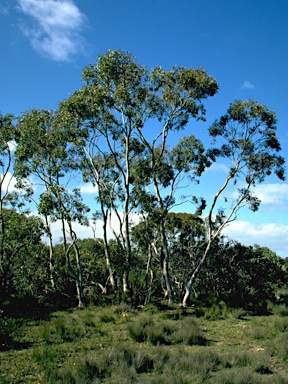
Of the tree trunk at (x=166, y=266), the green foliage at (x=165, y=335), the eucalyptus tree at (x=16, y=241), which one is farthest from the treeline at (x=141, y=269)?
the green foliage at (x=165, y=335)

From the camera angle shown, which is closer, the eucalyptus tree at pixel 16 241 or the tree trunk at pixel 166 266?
the eucalyptus tree at pixel 16 241

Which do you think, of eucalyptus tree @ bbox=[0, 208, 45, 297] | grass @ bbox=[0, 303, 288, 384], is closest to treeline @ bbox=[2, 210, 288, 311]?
eucalyptus tree @ bbox=[0, 208, 45, 297]

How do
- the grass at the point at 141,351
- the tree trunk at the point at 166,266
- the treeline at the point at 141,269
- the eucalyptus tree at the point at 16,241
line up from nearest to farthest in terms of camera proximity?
the grass at the point at 141,351, the eucalyptus tree at the point at 16,241, the treeline at the point at 141,269, the tree trunk at the point at 166,266

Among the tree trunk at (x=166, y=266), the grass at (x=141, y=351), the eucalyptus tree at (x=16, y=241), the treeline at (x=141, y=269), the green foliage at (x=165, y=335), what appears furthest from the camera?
the tree trunk at (x=166, y=266)

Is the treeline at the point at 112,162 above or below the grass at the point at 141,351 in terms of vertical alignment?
above

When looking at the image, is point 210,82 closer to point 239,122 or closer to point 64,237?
point 239,122

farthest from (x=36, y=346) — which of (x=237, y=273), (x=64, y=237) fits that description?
(x=237, y=273)

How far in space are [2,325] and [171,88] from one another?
12.5 m

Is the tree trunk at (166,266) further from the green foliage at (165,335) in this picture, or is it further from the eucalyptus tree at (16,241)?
the green foliage at (165,335)

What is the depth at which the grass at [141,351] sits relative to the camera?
25.1 ft

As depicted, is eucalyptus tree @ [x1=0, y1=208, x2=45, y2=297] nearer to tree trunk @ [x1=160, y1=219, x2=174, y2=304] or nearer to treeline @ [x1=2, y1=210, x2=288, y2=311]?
treeline @ [x1=2, y1=210, x2=288, y2=311]

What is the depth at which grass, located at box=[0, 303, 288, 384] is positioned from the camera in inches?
301

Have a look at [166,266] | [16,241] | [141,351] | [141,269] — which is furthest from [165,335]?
[141,269]

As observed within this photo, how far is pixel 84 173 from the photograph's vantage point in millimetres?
20500
